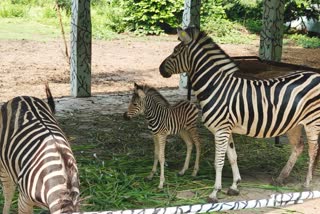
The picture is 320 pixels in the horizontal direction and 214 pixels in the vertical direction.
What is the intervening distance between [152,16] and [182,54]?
17648 millimetres

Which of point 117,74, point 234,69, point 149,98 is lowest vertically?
→ point 117,74

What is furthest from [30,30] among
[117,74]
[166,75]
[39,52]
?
[166,75]

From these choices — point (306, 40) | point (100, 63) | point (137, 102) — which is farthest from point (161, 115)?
point (306, 40)

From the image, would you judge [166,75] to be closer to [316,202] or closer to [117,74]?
[316,202]

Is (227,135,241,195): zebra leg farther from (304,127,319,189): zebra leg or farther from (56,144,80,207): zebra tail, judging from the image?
(56,144,80,207): zebra tail

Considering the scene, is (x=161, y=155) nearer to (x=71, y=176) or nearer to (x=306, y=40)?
(x=71, y=176)

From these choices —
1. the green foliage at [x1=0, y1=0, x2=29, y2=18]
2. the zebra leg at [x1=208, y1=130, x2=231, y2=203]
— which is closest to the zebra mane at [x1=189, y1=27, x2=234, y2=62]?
the zebra leg at [x1=208, y1=130, x2=231, y2=203]

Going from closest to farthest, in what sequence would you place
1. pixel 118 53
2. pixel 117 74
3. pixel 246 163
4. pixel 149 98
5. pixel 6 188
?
pixel 6 188
pixel 149 98
pixel 246 163
pixel 117 74
pixel 118 53

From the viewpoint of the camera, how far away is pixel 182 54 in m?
6.21

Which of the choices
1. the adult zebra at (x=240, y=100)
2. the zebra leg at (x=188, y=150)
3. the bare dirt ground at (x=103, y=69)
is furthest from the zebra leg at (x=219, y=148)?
the zebra leg at (x=188, y=150)

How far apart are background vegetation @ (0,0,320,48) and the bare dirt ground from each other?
134 cm

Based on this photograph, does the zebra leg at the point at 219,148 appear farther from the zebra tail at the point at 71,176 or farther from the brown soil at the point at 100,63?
the brown soil at the point at 100,63

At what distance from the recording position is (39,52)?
1734 centimetres

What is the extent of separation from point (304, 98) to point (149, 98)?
6.01 ft
